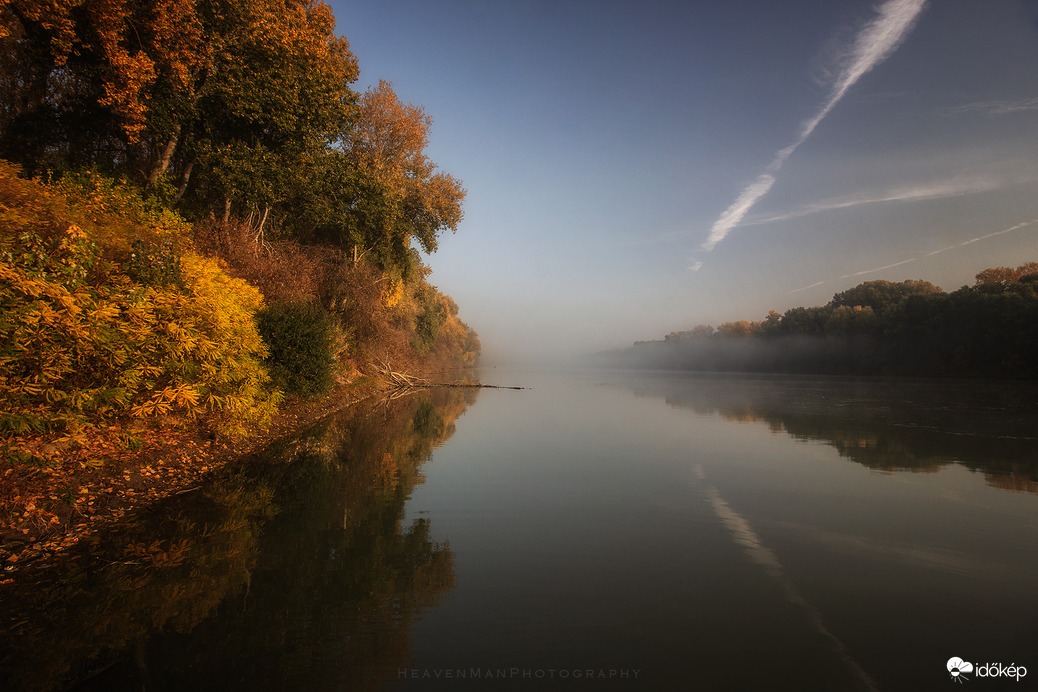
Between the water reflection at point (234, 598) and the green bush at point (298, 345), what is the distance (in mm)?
6603

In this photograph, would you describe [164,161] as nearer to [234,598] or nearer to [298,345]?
[298,345]

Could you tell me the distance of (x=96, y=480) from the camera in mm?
6805

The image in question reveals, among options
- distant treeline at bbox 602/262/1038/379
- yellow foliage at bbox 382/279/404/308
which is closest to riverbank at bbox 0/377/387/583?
yellow foliage at bbox 382/279/404/308

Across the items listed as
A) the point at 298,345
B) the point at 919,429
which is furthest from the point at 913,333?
the point at 298,345

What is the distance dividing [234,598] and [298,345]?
10680 millimetres

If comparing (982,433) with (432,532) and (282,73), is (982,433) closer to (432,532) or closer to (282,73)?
(432,532)

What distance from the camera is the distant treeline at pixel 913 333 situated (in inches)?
1975

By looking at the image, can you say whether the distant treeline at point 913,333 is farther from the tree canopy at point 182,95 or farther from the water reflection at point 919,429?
the tree canopy at point 182,95

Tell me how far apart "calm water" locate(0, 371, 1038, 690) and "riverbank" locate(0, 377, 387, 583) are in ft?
1.71

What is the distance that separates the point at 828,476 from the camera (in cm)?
968

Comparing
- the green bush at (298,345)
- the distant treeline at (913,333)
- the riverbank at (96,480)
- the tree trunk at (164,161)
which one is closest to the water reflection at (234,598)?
the riverbank at (96,480)

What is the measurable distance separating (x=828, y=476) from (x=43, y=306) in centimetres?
1364

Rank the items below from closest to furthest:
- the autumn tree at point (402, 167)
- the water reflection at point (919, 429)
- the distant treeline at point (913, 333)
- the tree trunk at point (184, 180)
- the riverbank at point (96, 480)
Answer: the riverbank at point (96, 480) < the water reflection at point (919, 429) < the tree trunk at point (184, 180) < the autumn tree at point (402, 167) < the distant treeline at point (913, 333)

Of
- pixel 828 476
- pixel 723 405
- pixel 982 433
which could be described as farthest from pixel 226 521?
pixel 723 405
